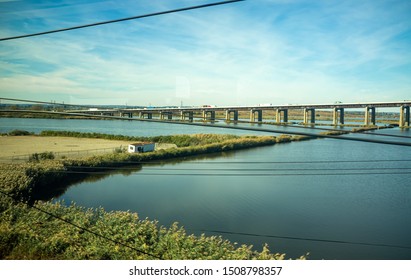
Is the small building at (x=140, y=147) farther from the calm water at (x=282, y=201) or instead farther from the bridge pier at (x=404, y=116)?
the bridge pier at (x=404, y=116)

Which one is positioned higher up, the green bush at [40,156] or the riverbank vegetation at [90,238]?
the green bush at [40,156]

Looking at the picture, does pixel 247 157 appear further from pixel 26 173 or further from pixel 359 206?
pixel 26 173

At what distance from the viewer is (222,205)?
520cm

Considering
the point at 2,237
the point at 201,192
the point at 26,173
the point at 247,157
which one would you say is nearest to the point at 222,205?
the point at 201,192

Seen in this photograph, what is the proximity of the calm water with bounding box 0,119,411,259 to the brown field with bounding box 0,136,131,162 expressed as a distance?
2533mm

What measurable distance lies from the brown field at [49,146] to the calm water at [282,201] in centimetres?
253

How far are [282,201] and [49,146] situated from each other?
8514 mm

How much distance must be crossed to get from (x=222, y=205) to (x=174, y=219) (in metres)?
0.97

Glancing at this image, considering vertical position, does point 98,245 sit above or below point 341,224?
above

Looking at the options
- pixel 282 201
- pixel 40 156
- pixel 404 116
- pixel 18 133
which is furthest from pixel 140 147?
pixel 404 116

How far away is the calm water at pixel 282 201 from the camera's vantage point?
4.07 metres

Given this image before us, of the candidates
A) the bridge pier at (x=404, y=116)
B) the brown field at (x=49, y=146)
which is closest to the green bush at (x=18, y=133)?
the brown field at (x=49, y=146)

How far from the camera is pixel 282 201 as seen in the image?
→ 5.51 m

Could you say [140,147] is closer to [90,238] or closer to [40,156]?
[40,156]
